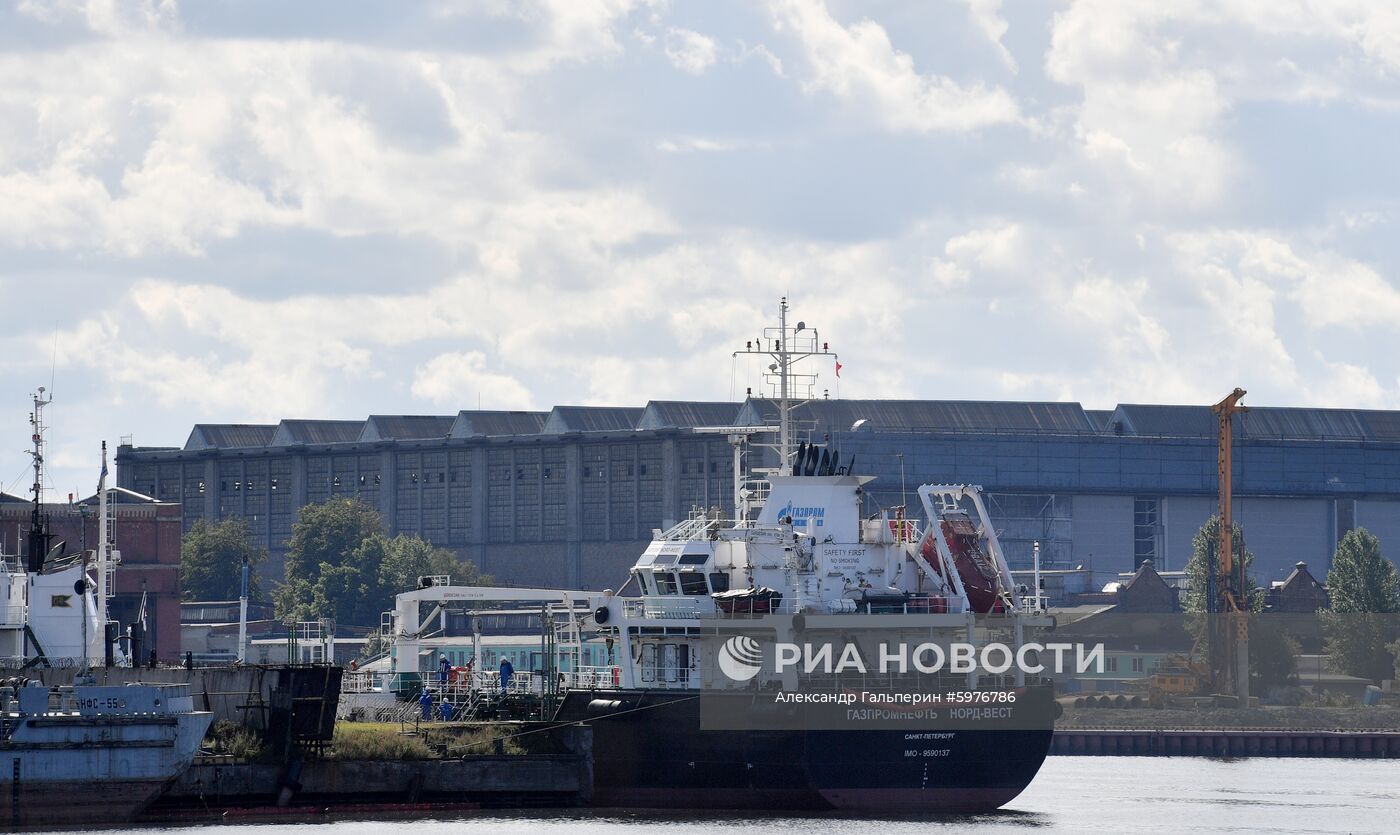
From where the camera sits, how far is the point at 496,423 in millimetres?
176875

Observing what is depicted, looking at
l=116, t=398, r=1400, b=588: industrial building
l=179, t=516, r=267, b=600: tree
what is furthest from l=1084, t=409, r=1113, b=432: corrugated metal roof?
l=179, t=516, r=267, b=600: tree

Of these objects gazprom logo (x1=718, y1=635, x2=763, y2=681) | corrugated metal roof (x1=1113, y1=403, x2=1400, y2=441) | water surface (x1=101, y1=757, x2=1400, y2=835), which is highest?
corrugated metal roof (x1=1113, y1=403, x2=1400, y2=441)

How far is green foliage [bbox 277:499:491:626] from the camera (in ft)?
497

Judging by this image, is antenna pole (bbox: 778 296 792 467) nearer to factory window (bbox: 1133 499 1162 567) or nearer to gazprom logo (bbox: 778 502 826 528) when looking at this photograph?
gazprom logo (bbox: 778 502 826 528)

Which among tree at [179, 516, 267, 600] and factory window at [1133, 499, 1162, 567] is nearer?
tree at [179, 516, 267, 600]

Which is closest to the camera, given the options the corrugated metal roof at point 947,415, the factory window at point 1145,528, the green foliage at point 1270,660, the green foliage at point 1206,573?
the green foliage at point 1270,660

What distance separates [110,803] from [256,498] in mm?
127992

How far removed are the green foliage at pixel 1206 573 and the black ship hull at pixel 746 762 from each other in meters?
74.2

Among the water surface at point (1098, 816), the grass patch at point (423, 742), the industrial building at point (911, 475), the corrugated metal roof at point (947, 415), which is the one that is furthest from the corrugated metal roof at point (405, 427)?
the grass patch at point (423, 742)

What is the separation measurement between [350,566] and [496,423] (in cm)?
2661

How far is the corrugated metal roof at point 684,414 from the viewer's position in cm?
16888

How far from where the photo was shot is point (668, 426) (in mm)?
166250

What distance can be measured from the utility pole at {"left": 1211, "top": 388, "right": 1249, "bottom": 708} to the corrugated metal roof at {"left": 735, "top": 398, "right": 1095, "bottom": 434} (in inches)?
1235

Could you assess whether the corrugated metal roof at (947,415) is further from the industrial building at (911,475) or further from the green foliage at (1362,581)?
the green foliage at (1362,581)
